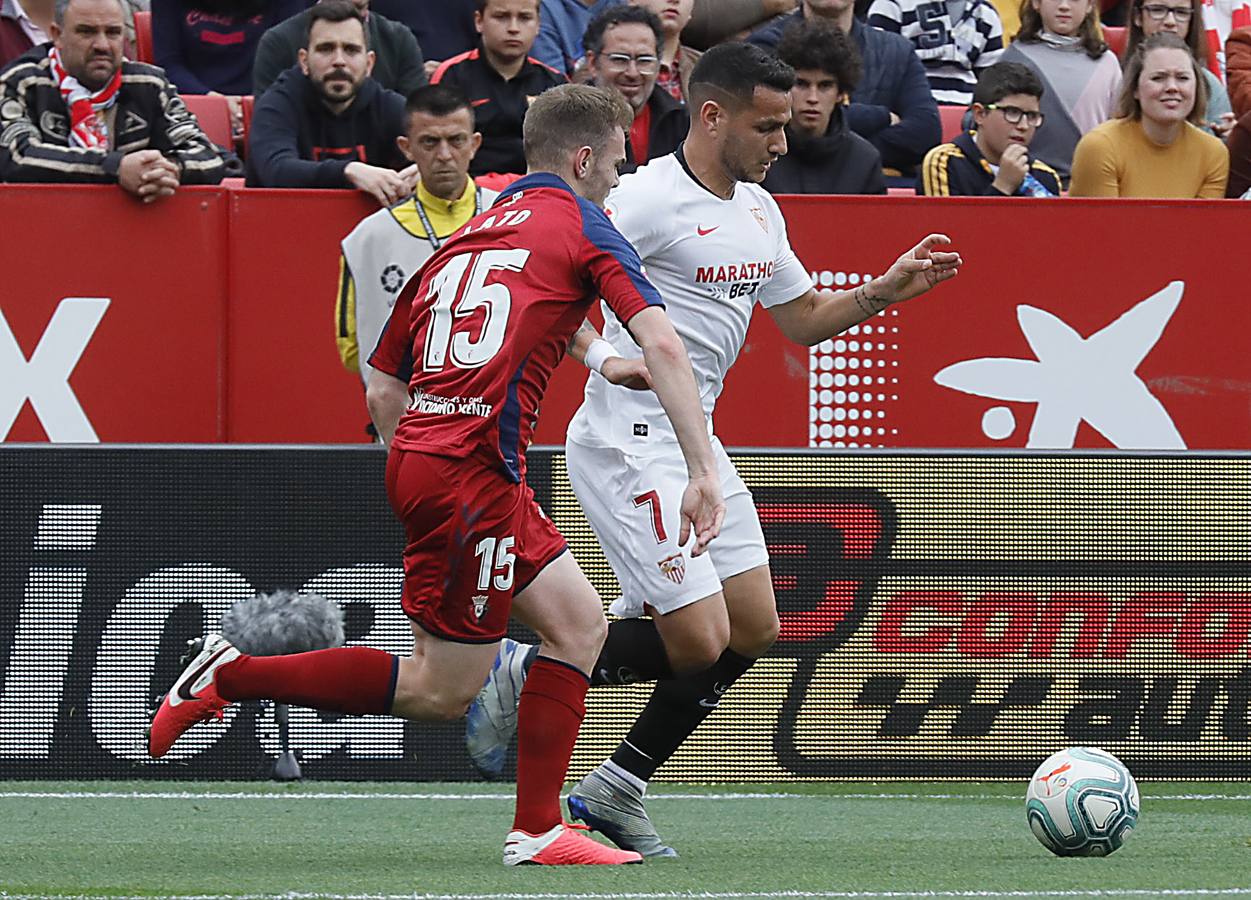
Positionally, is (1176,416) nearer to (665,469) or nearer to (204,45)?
(665,469)

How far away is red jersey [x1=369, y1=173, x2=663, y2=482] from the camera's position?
4914 millimetres

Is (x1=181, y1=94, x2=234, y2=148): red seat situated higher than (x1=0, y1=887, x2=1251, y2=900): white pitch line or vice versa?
(x1=181, y1=94, x2=234, y2=148): red seat

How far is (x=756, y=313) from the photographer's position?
9.09 meters

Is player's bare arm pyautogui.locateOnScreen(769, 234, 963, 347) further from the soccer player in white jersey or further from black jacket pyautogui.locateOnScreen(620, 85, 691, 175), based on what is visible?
black jacket pyautogui.locateOnScreen(620, 85, 691, 175)

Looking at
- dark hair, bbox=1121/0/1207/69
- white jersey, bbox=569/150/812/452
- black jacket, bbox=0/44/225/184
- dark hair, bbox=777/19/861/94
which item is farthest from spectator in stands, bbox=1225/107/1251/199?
black jacket, bbox=0/44/225/184

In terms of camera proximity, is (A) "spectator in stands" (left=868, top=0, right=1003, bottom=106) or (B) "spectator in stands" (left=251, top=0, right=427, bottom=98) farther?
(A) "spectator in stands" (left=868, top=0, right=1003, bottom=106)

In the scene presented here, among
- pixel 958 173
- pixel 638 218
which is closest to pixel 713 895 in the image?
pixel 638 218

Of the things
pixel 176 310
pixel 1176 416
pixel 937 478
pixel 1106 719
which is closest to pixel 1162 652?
pixel 1106 719

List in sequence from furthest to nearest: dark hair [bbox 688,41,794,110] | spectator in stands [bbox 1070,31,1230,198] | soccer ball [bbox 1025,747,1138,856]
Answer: spectator in stands [bbox 1070,31,1230,198] < dark hair [bbox 688,41,794,110] < soccer ball [bbox 1025,747,1138,856]

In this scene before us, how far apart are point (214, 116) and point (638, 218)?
473 centimetres

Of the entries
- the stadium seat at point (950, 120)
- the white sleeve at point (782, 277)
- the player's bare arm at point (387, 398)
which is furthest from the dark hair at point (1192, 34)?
the player's bare arm at point (387, 398)

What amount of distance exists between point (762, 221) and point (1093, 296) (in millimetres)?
3722

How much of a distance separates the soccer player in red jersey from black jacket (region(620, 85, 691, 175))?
169 inches

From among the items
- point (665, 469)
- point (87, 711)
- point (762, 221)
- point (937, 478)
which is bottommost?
point (87, 711)
